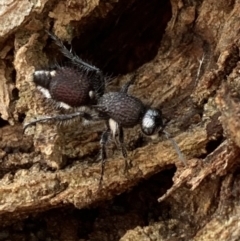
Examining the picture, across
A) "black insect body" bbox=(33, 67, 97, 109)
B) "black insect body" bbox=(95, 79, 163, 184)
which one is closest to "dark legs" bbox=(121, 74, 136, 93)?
"black insect body" bbox=(95, 79, 163, 184)

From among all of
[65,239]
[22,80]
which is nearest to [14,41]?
[22,80]

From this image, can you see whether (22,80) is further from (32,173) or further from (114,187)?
(114,187)

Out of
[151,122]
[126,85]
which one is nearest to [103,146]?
[151,122]

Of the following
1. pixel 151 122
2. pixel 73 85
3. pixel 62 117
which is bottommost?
pixel 62 117

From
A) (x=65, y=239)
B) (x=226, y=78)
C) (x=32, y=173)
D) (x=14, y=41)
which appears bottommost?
(x=65, y=239)

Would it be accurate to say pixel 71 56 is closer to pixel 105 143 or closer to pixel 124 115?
pixel 124 115

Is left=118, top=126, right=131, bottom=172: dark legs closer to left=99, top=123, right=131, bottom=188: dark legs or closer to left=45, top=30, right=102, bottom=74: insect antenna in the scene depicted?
left=99, top=123, right=131, bottom=188: dark legs
